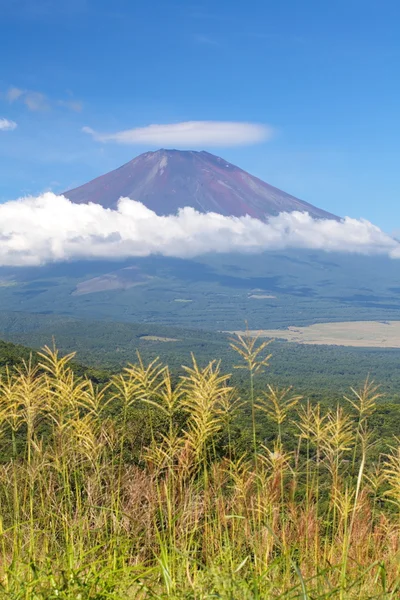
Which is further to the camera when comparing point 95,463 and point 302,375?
point 302,375

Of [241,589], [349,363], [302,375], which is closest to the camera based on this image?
[241,589]

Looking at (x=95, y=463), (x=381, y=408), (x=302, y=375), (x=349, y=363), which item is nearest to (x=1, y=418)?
(x=95, y=463)

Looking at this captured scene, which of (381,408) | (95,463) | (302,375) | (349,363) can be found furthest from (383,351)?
(95,463)

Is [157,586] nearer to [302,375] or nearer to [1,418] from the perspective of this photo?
[1,418]

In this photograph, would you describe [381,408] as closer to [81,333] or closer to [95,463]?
[95,463]

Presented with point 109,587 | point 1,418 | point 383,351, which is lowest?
point 383,351

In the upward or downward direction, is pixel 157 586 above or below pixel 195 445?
below

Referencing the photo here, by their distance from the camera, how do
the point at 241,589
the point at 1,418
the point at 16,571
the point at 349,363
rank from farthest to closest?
the point at 349,363, the point at 1,418, the point at 16,571, the point at 241,589

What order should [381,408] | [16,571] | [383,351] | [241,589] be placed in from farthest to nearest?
[383,351], [381,408], [16,571], [241,589]

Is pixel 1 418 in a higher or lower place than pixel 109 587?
higher
